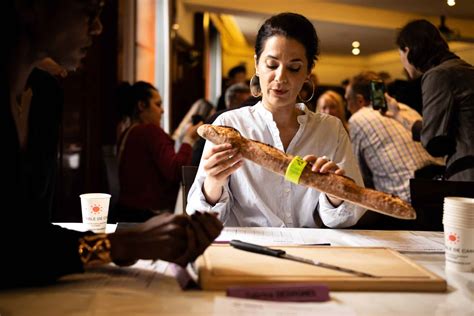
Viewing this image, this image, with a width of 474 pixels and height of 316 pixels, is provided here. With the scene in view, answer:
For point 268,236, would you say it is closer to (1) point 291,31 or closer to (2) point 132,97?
(1) point 291,31

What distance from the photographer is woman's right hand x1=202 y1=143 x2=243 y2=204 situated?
1.27 m

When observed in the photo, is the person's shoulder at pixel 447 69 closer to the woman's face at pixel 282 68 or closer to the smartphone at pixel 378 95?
the smartphone at pixel 378 95

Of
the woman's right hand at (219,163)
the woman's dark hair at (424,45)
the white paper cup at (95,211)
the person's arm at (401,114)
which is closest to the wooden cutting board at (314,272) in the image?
the woman's right hand at (219,163)

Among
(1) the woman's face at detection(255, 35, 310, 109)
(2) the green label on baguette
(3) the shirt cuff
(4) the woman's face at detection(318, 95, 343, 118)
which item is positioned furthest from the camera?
(4) the woman's face at detection(318, 95, 343, 118)

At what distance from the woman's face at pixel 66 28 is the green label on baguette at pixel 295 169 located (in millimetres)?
533

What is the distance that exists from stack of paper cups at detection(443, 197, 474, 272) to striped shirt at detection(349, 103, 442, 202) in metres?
1.83

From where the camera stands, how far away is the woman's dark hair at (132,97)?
3.11 m

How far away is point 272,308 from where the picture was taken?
2.43 feet

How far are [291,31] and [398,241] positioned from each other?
0.75 metres

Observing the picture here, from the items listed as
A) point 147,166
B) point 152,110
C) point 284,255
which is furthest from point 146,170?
point 284,255

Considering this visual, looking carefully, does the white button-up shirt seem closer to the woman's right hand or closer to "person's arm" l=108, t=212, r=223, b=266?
the woman's right hand

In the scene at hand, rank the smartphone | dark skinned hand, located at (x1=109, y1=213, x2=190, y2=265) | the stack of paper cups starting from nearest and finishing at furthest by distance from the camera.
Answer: dark skinned hand, located at (x1=109, y1=213, x2=190, y2=265) < the stack of paper cups < the smartphone

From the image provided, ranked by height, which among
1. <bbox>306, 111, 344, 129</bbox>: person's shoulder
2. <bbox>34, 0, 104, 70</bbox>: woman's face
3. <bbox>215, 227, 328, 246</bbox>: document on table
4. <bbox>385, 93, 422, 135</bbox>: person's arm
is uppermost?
<bbox>34, 0, 104, 70</bbox>: woman's face

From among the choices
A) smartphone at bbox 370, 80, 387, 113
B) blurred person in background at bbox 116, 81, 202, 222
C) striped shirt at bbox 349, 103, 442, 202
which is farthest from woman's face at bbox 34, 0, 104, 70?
striped shirt at bbox 349, 103, 442, 202
